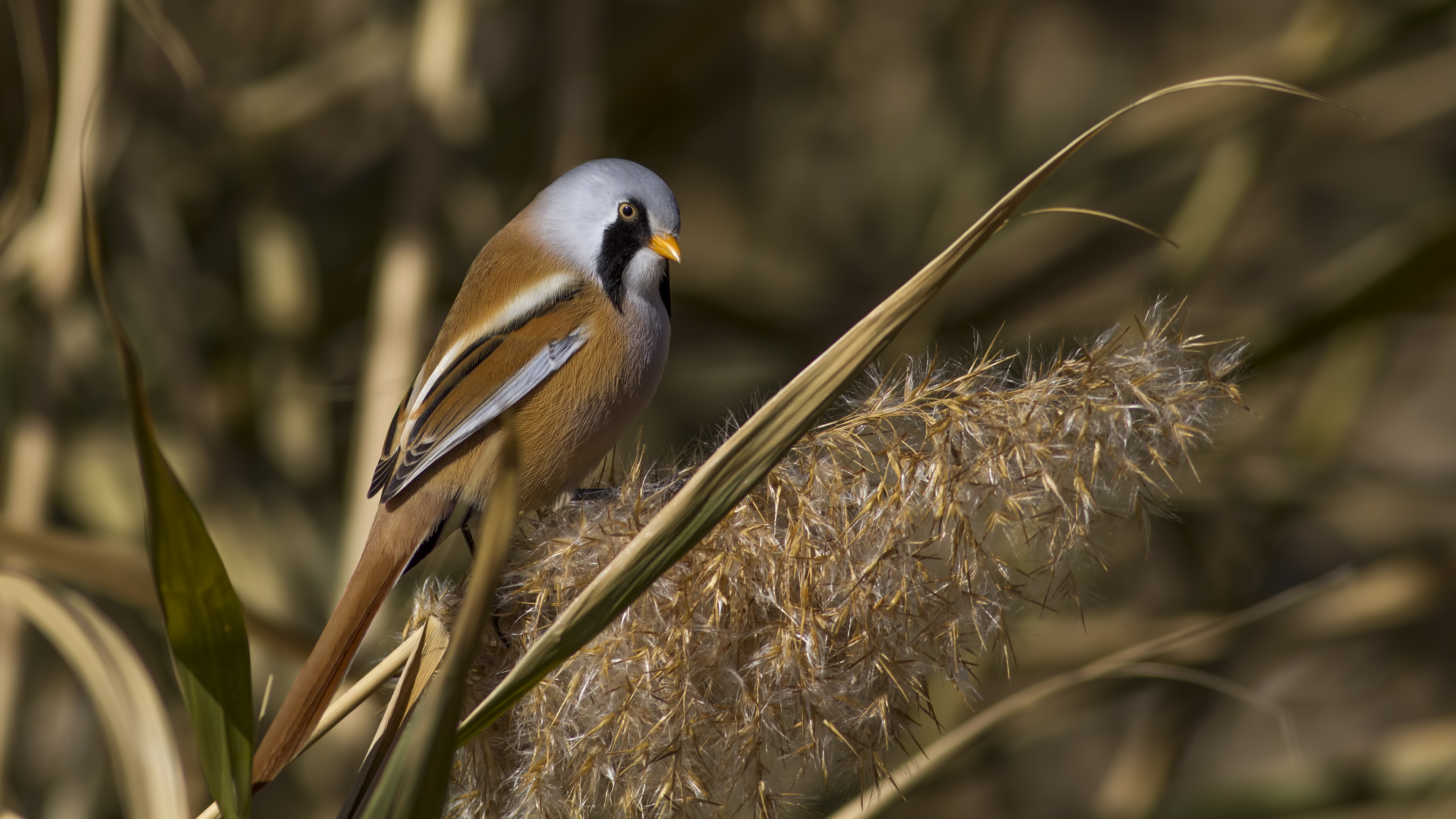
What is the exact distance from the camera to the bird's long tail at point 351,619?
3.71ft

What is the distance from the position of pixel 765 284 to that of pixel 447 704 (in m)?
2.34

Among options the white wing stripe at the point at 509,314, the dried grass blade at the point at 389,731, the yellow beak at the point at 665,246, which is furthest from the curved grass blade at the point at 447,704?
the yellow beak at the point at 665,246

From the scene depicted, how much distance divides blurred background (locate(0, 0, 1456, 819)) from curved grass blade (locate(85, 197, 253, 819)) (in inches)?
27.6

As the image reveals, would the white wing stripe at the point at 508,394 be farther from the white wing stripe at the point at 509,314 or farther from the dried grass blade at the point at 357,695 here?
the dried grass blade at the point at 357,695

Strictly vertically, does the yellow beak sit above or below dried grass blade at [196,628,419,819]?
above

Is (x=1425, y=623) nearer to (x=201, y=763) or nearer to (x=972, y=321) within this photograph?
(x=972, y=321)

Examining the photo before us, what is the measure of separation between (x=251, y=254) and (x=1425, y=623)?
3.18 metres

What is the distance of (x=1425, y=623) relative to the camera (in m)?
2.58

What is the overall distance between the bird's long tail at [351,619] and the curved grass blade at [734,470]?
313 mm

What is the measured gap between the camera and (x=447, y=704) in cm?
77

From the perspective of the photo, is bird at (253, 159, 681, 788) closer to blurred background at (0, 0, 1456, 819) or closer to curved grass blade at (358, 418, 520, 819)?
blurred background at (0, 0, 1456, 819)

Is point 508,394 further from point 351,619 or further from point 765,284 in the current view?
point 765,284

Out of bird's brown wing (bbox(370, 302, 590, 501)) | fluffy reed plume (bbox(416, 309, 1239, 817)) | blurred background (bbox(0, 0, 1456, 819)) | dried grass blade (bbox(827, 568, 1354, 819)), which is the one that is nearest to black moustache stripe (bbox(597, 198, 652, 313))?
bird's brown wing (bbox(370, 302, 590, 501))

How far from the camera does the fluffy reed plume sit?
1179mm
